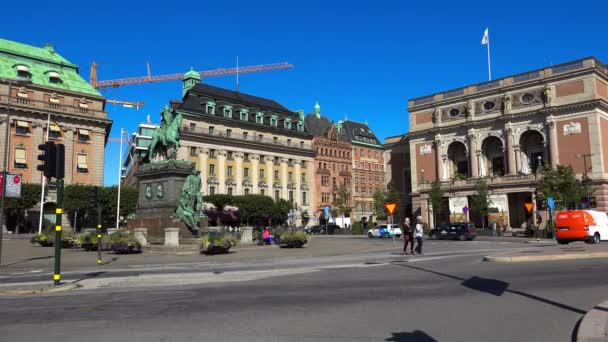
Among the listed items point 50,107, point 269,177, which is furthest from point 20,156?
point 269,177

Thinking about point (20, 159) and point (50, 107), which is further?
point (50, 107)

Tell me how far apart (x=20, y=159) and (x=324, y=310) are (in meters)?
66.4

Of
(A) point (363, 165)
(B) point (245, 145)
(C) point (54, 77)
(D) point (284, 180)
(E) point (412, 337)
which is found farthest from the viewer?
(A) point (363, 165)

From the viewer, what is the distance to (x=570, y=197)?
163 feet

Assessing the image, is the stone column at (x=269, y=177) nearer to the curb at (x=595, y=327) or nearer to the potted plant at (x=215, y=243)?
the potted plant at (x=215, y=243)

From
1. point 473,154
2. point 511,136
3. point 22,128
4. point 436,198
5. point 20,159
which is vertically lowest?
point 436,198

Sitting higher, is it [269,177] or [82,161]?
[82,161]

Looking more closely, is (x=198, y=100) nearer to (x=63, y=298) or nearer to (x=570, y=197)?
(x=570, y=197)

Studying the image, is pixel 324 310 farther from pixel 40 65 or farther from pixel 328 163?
pixel 328 163

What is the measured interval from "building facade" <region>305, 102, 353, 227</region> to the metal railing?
4847 cm

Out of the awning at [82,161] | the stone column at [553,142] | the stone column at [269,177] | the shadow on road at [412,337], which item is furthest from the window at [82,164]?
the shadow on road at [412,337]

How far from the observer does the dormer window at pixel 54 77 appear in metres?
67.6

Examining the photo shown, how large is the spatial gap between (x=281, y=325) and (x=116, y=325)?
253cm

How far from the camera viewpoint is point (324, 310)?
8.36 m
